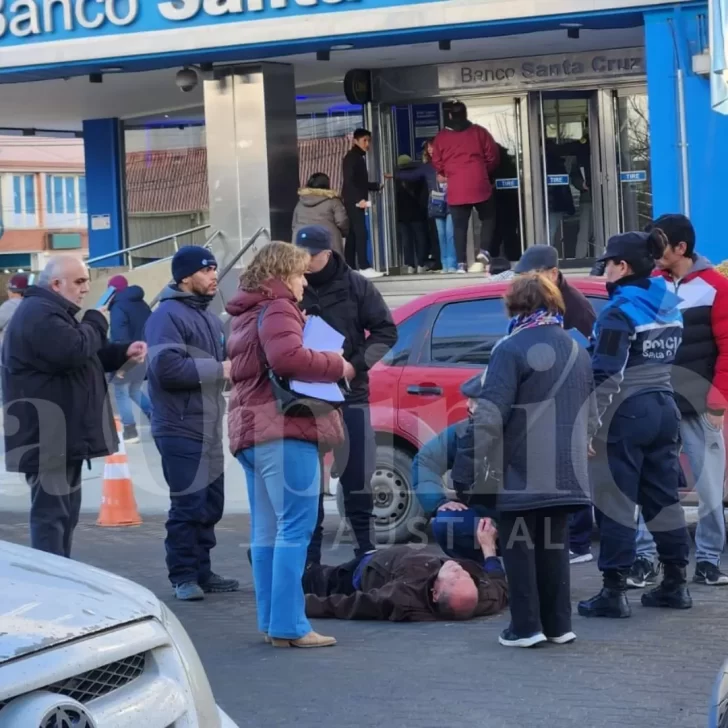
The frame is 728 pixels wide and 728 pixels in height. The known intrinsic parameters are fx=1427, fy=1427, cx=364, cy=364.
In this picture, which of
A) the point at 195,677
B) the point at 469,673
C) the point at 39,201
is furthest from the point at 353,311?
the point at 39,201

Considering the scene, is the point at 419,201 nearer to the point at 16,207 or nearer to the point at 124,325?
the point at 124,325

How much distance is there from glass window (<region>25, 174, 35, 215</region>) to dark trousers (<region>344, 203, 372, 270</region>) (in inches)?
1977

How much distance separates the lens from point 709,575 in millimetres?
7668

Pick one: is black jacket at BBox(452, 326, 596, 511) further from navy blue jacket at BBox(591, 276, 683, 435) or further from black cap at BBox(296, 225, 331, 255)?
black cap at BBox(296, 225, 331, 255)

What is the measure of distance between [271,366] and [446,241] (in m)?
12.4

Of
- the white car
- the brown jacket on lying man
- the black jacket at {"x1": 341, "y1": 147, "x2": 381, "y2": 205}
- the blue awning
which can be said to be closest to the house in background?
the black jacket at {"x1": 341, "y1": 147, "x2": 381, "y2": 205}

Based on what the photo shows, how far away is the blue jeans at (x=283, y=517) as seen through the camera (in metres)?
6.38

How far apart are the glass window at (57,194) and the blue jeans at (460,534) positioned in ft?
205

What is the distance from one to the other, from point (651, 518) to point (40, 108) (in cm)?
2017

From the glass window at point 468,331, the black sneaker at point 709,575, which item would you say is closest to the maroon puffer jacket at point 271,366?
the black sneaker at point 709,575

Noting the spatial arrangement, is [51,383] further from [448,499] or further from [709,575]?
[709,575]

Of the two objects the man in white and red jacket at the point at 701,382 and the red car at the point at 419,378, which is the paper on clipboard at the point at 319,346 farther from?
the red car at the point at 419,378

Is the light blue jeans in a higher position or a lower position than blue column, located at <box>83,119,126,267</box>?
lower

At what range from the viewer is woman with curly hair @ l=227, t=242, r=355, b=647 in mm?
6355
